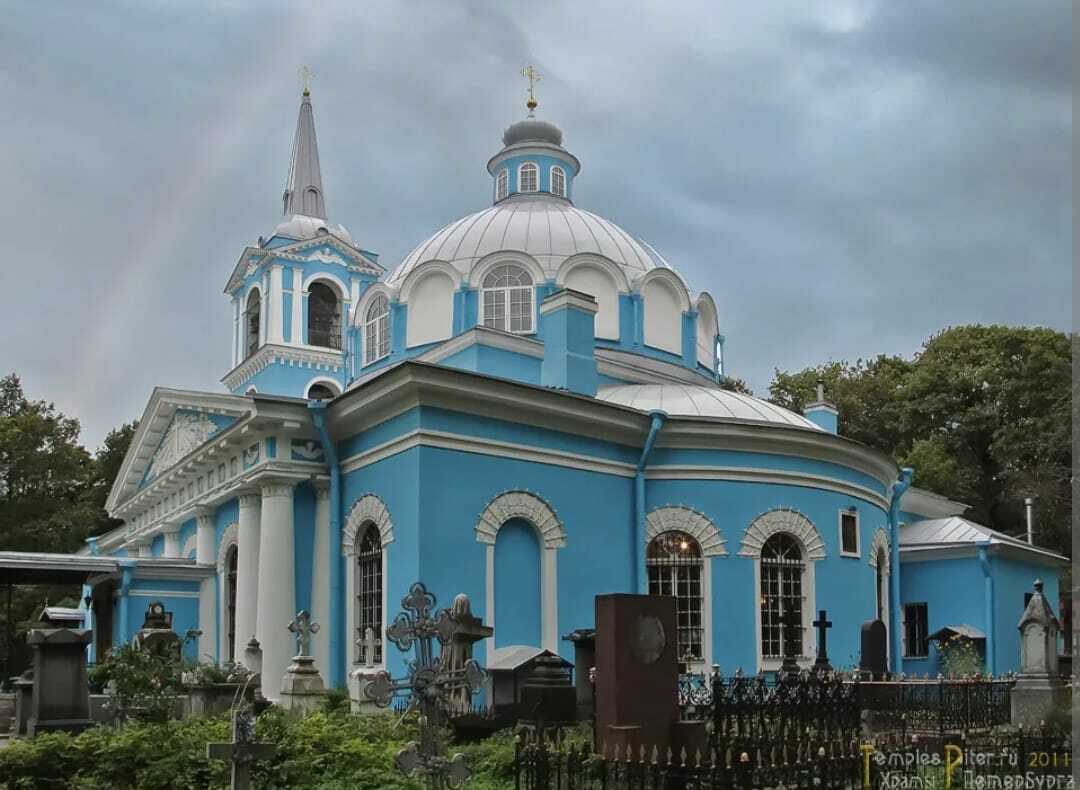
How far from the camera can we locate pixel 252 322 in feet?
133

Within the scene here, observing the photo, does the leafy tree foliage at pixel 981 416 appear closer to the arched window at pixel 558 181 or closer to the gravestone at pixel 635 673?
the arched window at pixel 558 181

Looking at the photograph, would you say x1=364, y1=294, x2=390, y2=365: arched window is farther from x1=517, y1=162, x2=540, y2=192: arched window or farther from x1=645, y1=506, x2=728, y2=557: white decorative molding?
x1=645, y1=506, x2=728, y2=557: white decorative molding

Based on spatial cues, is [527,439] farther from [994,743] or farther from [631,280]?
[994,743]

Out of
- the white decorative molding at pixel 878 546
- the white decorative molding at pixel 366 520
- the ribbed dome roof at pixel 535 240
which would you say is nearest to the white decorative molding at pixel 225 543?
the white decorative molding at pixel 366 520

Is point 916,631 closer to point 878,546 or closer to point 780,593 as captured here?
point 878,546

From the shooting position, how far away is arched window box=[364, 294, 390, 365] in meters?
24.8

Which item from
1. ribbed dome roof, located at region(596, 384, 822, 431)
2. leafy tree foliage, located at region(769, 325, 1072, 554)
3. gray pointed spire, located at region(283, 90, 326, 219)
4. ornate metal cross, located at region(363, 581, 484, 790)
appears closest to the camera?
ornate metal cross, located at region(363, 581, 484, 790)

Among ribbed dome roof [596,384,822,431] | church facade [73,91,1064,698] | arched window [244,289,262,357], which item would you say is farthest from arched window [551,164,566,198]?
arched window [244,289,262,357]

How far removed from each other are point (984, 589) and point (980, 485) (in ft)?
52.3

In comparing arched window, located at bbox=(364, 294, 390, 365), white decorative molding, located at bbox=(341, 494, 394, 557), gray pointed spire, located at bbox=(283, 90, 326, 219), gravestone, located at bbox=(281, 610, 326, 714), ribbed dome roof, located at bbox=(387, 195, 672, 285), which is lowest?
gravestone, located at bbox=(281, 610, 326, 714)

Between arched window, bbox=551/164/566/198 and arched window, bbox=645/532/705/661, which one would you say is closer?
arched window, bbox=645/532/705/661

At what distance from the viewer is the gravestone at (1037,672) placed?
15492 millimetres

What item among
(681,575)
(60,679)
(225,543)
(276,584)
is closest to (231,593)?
(225,543)

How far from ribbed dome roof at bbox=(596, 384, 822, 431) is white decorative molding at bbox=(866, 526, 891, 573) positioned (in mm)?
2486
